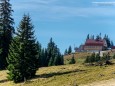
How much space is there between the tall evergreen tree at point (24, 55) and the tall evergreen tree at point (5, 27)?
27129 millimetres

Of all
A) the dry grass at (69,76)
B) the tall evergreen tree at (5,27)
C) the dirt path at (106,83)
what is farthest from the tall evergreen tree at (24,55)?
the tall evergreen tree at (5,27)

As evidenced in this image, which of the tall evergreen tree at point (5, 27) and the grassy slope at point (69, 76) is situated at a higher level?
the tall evergreen tree at point (5, 27)

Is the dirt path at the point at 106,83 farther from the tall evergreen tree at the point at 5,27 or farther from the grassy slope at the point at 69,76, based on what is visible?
the tall evergreen tree at the point at 5,27

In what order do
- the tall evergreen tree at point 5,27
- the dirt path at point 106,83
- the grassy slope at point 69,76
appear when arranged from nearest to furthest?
the dirt path at point 106,83, the grassy slope at point 69,76, the tall evergreen tree at point 5,27

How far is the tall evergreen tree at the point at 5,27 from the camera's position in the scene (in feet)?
287

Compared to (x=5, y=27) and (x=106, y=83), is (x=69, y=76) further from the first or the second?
(x=5, y=27)

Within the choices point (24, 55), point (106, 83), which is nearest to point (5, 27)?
point (24, 55)

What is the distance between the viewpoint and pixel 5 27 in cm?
8994

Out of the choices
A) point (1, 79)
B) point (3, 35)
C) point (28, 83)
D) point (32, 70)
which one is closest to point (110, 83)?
point (28, 83)

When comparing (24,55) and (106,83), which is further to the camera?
(24,55)

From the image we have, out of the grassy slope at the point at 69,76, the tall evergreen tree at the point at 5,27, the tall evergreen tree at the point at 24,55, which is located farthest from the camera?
the tall evergreen tree at the point at 5,27

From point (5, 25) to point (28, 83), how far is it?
1494 inches

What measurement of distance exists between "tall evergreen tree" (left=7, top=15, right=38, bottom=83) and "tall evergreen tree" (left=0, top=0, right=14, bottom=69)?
27.1 meters

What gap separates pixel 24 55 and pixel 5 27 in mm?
32041
